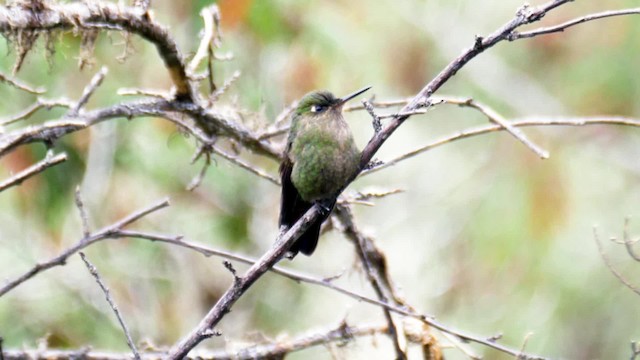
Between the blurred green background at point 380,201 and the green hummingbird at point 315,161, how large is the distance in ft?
8.76

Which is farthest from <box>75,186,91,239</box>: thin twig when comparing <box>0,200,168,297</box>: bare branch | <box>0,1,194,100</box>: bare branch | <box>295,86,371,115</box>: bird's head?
<box>295,86,371,115</box>: bird's head

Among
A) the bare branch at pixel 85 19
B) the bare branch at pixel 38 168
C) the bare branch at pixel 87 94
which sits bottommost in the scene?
the bare branch at pixel 38 168

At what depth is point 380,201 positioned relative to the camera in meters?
10.6

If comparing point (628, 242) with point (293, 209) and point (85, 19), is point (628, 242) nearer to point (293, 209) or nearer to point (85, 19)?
point (293, 209)

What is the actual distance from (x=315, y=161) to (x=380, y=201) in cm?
637

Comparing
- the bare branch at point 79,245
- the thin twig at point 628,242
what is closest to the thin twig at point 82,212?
the bare branch at point 79,245

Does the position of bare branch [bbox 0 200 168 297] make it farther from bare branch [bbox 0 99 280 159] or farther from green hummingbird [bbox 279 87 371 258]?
green hummingbird [bbox 279 87 371 258]

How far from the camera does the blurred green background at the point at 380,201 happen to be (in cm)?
814

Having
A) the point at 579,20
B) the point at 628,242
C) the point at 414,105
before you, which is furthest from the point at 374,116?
the point at 628,242

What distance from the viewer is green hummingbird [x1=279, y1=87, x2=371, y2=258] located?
4.07 meters

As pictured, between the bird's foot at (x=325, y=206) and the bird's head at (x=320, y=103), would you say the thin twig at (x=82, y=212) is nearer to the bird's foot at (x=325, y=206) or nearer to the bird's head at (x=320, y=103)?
the bird's foot at (x=325, y=206)

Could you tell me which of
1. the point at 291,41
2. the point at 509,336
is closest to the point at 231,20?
the point at 291,41

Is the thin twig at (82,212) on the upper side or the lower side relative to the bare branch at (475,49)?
upper

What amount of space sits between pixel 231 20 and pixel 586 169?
16.3 feet
